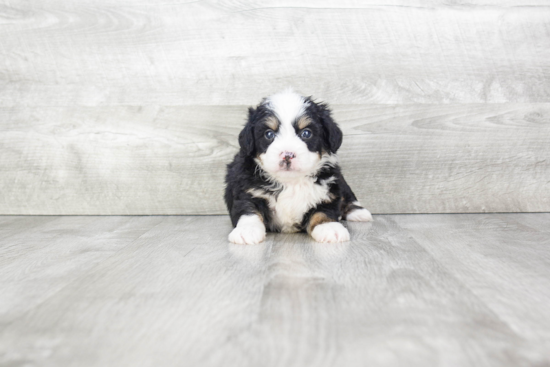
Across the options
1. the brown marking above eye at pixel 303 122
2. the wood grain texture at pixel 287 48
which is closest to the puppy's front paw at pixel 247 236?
the brown marking above eye at pixel 303 122

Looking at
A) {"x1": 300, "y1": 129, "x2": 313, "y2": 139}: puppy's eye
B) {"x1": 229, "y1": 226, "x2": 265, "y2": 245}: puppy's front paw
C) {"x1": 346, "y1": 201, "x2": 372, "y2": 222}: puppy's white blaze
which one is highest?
{"x1": 300, "y1": 129, "x2": 313, "y2": 139}: puppy's eye

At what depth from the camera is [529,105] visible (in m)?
2.98

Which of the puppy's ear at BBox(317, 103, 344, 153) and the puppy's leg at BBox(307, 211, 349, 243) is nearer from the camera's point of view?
the puppy's leg at BBox(307, 211, 349, 243)

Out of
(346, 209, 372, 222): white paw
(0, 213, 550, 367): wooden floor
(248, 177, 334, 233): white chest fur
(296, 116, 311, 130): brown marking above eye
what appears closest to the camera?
(0, 213, 550, 367): wooden floor

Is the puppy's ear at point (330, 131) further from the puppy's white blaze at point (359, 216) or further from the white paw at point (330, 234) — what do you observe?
the puppy's white blaze at point (359, 216)

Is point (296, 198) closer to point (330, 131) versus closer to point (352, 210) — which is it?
point (330, 131)

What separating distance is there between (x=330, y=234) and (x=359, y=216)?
2.08 ft

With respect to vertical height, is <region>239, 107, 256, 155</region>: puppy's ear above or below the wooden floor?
above

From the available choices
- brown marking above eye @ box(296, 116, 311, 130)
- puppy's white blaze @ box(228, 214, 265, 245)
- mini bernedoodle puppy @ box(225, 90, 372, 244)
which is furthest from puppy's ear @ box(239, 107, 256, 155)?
puppy's white blaze @ box(228, 214, 265, 245)

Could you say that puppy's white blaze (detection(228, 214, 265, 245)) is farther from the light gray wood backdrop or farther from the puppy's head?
the light gray wood backdrop

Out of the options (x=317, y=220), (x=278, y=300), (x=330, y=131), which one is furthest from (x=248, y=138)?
(x=278, y=300)

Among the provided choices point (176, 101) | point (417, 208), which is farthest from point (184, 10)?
point (417, 208)

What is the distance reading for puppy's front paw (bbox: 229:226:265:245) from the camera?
7.01ft

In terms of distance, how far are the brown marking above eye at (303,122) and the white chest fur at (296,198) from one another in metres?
0.27
